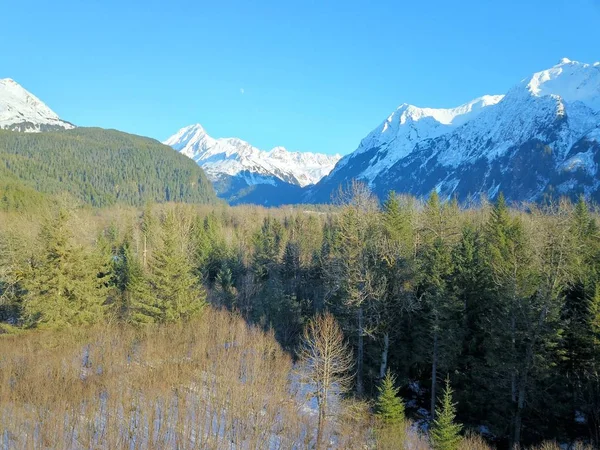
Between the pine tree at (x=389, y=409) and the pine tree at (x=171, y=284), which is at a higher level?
the pine tree at (x=171, y=284)

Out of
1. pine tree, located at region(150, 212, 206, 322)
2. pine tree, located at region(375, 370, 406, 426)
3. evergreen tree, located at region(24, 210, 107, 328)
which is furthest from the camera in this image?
pine tree, located at region(150, 212, 206, 322)

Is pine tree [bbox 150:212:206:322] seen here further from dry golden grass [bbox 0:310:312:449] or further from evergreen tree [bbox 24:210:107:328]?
evergreen tree [bbox 24:210:107:328]

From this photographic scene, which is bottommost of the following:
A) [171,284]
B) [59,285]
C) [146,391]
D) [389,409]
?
[389,409]

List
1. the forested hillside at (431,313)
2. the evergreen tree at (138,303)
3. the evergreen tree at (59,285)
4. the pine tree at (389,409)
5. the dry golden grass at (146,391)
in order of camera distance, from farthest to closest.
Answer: the evergreen tree at (138,303) → the evergreen tree at (59,285) → the forested hillside at (431,313) → the pine tree at (389,409) → the dry golden grass at (146,391)

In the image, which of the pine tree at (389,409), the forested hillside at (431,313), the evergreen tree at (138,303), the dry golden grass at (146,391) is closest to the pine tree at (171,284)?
the forested hillside at (431,313)

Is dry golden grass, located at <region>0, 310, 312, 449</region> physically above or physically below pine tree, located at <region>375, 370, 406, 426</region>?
above

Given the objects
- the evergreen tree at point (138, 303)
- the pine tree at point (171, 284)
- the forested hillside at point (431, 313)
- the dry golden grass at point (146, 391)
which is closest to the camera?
the dry golden grass at point (146, 391)

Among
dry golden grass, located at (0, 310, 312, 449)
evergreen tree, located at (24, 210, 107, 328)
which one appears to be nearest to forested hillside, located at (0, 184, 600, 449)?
evergreen tree, located at (24, 210, 107, 328)

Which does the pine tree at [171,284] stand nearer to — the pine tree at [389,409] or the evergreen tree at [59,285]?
the evergreen tree at [59,285]

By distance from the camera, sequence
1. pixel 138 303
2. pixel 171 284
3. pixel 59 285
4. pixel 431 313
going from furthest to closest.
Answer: pixel 171 284 < pixel 138 303 < pixel 431 313 < pixel 59 285

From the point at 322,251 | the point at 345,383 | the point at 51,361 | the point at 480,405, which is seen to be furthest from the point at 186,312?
the point at 322,251

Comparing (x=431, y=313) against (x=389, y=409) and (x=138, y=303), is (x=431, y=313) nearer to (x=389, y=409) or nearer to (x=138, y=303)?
(x=389, y=409)

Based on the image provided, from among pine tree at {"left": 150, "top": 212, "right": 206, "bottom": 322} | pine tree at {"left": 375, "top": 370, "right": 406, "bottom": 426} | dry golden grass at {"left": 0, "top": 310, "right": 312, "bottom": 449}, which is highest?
pine tree at {"left": 150, "top": 212, "right": 206, "bottom": 322}

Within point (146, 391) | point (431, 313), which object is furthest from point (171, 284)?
point (431, 313)
